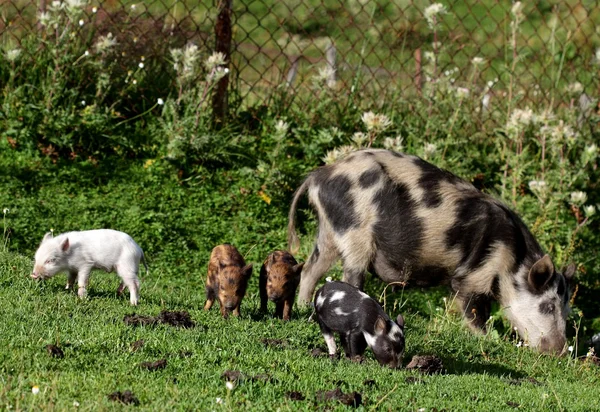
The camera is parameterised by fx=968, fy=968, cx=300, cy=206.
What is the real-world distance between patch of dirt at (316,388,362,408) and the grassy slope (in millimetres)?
55

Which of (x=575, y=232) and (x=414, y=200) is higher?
(x=414, y=200)

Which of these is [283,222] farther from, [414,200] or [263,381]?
[263,381]

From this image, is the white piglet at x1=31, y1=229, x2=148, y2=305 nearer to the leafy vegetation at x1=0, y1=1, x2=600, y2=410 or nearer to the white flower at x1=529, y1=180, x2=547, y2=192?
the leafy vegetation at x1=0, y1=1, x2=600, y2=410

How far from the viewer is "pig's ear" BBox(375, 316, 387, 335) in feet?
19.9

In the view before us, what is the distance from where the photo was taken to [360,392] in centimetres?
539

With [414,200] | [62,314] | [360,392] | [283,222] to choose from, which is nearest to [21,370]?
[62,314]

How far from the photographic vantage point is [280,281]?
22.8 ft

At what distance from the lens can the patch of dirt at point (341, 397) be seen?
5164mm

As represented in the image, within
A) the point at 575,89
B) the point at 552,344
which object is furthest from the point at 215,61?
the point at 552,344

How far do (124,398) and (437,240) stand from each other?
367 centimetres

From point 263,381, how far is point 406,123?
243 inches

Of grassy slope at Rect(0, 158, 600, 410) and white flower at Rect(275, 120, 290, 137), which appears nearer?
grassy slope at Rect(0, 158, 600, 410)

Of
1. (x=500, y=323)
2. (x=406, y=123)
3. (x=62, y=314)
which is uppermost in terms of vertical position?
(x=62, y=314)

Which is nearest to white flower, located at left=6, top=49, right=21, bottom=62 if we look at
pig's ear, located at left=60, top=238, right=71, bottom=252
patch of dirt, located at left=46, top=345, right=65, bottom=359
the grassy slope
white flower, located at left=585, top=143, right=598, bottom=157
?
the grassy slope
